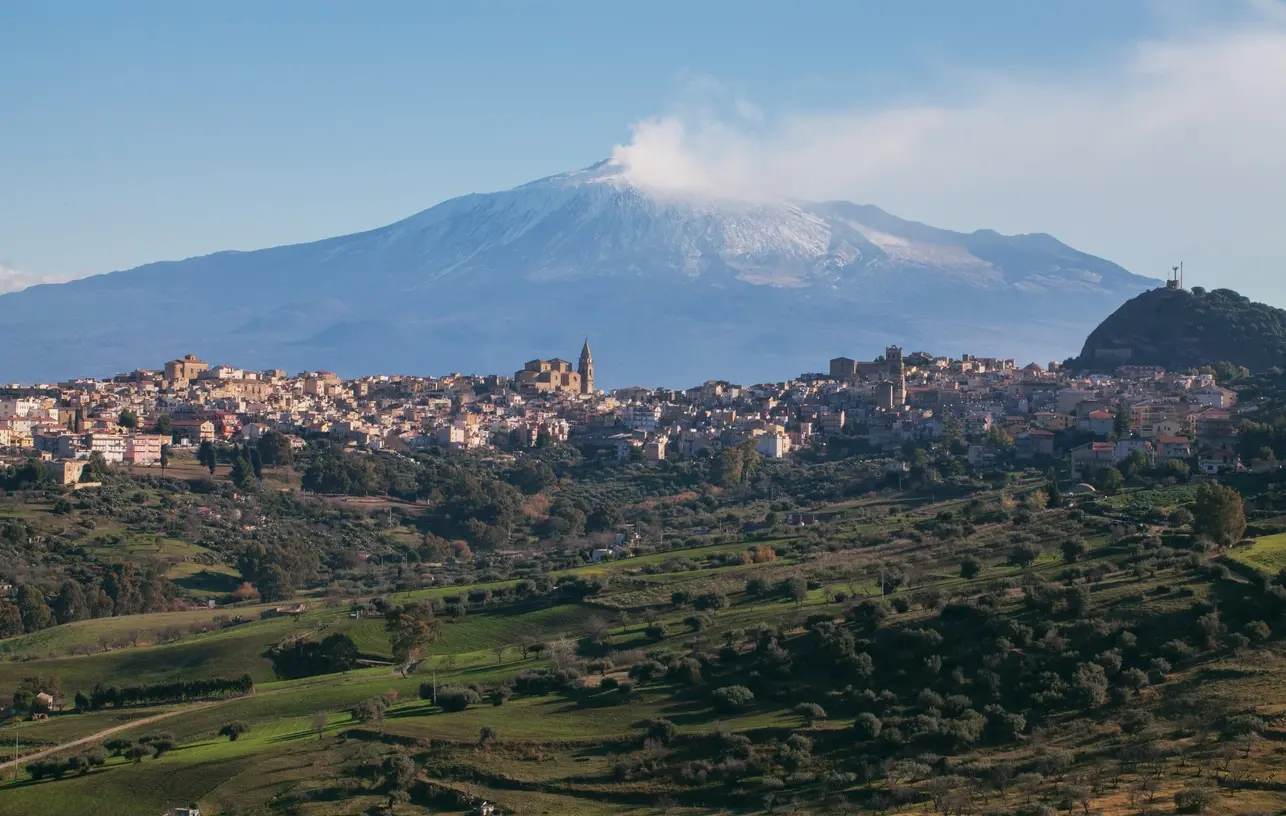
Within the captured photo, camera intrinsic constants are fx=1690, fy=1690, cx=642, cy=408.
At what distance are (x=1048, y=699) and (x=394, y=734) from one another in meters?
11.7

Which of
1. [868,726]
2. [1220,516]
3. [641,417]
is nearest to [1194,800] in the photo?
[868,726]

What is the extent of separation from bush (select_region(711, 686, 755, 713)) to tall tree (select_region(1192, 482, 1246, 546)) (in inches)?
529

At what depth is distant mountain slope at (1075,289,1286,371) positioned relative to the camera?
3922 inches

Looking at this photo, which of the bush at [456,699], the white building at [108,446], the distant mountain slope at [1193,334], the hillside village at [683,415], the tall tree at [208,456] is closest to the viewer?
the bush at [456,699]

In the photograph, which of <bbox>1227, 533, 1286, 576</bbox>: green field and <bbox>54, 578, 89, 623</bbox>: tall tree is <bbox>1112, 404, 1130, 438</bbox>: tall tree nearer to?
<bbox>1227, 533, 1286, 576</bbox>: green field

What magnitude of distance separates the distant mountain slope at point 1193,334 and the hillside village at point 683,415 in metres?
3.00

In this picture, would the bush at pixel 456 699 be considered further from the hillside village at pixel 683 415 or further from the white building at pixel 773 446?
the white building at pixel 773 446

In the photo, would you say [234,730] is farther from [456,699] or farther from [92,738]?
[456,699]

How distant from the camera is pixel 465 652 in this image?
4141cm

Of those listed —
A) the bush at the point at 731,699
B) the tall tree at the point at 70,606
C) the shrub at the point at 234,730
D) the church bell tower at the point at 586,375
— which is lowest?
the shrub at the point at 234,730

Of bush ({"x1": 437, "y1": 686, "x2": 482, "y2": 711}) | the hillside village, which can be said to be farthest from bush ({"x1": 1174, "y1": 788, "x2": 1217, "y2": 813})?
the hillside village

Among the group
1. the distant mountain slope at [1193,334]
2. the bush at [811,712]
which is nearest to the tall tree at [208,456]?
the bush at [811,712]

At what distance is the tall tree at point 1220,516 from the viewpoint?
3869 centimetres

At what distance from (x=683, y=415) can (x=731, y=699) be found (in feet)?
242
